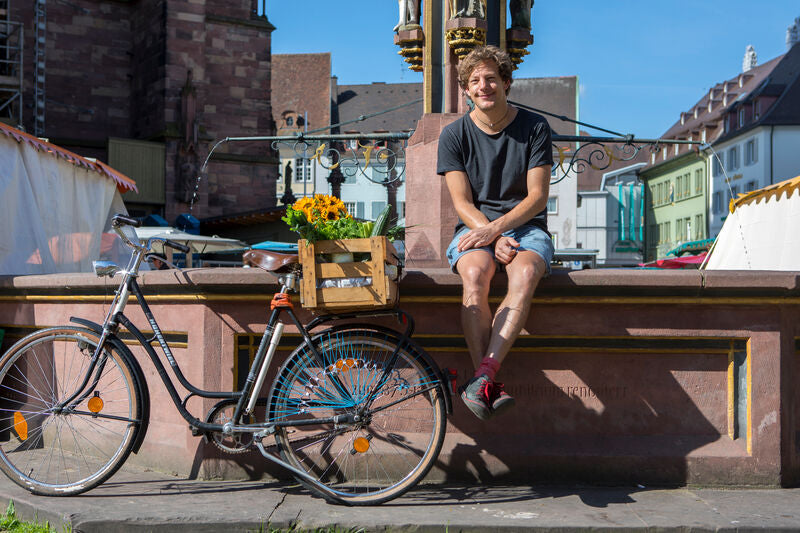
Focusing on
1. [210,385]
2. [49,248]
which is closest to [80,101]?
[49,248]

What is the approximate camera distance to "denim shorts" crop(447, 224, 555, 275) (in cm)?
446

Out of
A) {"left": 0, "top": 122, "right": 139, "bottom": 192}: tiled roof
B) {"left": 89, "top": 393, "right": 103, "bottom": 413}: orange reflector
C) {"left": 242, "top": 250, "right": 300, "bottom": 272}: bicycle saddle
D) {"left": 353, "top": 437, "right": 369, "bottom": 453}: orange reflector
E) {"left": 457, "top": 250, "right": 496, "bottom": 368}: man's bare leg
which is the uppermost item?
{"left": 0, "top": 122, "right": 139, "bottom": 192}: tiled roof

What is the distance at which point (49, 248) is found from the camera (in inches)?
Answer: 428

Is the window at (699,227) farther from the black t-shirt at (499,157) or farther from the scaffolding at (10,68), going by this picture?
the black t-shirt at (499,157)

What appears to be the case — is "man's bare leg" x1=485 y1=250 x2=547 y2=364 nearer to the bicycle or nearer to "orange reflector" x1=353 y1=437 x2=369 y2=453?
the bicycle

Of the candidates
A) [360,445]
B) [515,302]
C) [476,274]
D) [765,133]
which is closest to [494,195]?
[476,274]

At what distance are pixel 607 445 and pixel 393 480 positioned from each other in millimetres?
1151

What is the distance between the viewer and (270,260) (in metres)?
4.36

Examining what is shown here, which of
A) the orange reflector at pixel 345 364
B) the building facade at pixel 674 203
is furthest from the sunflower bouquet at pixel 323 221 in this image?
the building facade at pixel 674 203

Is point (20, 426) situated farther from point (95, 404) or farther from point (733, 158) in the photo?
point (733, 158)

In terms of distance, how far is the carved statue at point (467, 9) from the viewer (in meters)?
6.95

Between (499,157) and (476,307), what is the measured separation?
0.87 meters

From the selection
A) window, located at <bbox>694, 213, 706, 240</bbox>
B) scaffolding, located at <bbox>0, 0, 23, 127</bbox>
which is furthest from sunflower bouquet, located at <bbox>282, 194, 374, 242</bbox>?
window, located at <bbox>694, 213, 706, 240</bbox>

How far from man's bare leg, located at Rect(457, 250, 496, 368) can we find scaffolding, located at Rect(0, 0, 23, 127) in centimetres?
2402
